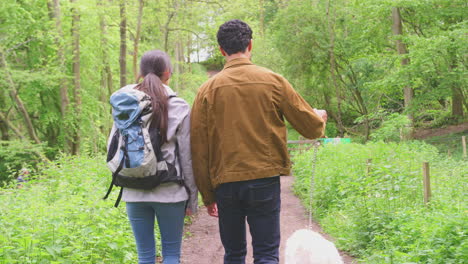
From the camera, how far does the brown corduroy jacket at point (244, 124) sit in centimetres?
279

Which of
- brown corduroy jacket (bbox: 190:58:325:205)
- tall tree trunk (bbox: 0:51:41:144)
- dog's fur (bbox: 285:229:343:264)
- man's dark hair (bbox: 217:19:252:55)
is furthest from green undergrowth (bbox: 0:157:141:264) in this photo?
tall tree trunk (bbox: 0:51:41:144)

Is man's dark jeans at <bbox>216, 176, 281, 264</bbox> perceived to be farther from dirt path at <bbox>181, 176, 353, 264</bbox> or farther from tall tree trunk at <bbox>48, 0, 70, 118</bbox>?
tall tree trunk at <bbox>48, 0, 70, 118</bbox>

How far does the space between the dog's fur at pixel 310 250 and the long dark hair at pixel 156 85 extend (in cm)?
106

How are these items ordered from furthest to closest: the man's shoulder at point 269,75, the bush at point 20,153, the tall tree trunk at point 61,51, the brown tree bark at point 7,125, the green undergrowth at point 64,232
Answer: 1. the brown tree bark at point 7,125
2. the tall tree trunk at point 61,51
3. the bush at point 20,153
4. the green undergrowth at point 64,232
5. the man's shoulder at point 269,75

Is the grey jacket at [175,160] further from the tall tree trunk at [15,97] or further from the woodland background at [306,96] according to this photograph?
the tall tree trunk at [15,97]

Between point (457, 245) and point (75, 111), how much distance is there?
60.5 feet

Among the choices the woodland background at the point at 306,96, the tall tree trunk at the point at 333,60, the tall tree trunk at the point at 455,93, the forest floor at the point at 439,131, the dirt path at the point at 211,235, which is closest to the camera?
the woodland background at the point at 306,96

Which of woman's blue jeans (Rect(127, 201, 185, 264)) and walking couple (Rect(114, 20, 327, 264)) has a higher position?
walking couple (Rect(114, 20, 327, 264))

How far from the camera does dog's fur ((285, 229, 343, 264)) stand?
2.73 meters

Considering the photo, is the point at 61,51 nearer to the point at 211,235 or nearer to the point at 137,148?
the point at 211,235

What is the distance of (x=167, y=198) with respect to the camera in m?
2.88

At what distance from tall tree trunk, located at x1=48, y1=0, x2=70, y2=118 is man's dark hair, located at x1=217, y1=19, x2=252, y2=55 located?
17.0 m

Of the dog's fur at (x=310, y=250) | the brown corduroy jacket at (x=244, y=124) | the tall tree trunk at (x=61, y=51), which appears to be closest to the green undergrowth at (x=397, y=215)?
the dog's fur at (x=310, y=250)

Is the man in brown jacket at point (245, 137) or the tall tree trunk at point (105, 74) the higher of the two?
the tall tree trunk at point (105, 74)
